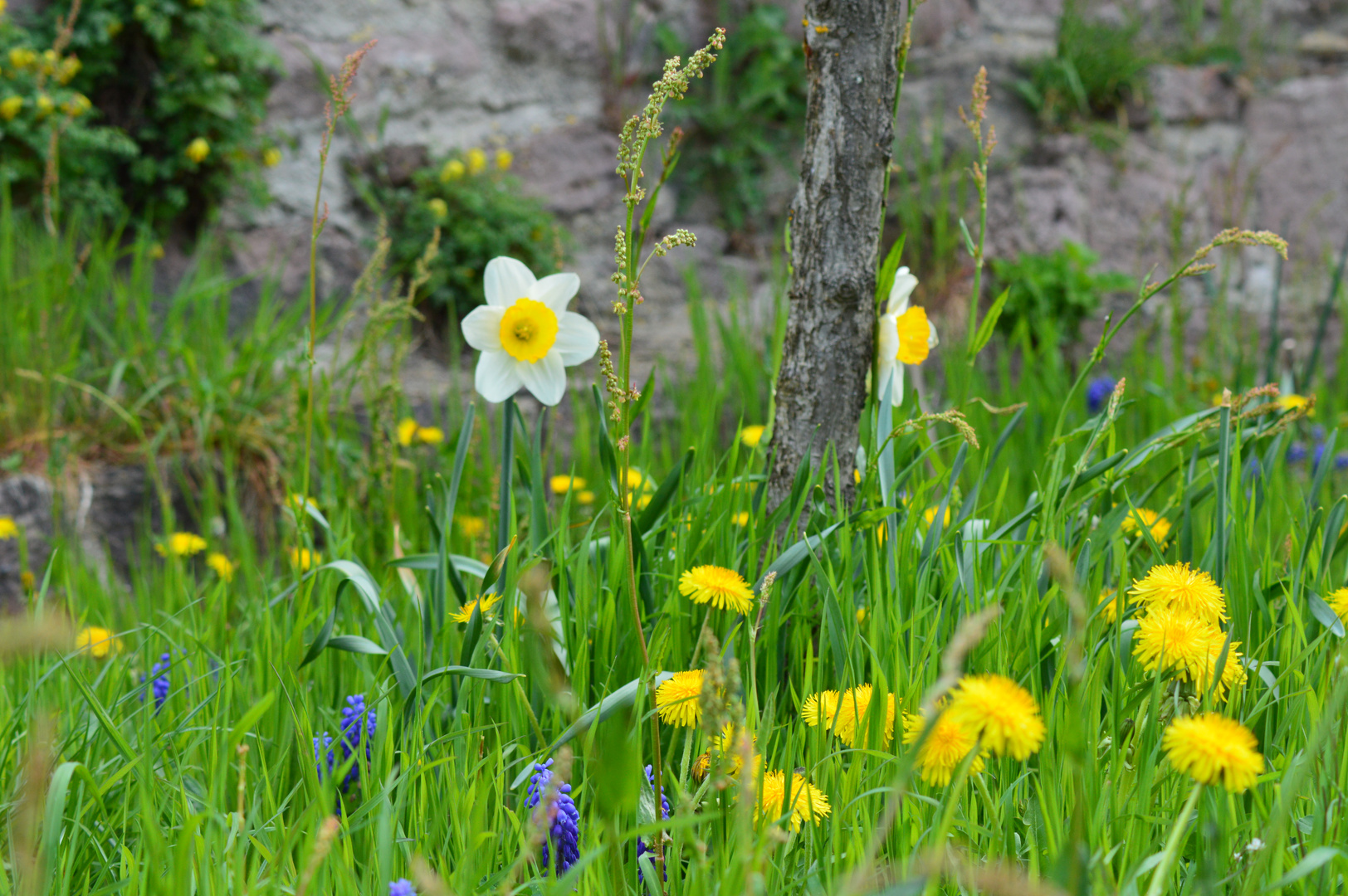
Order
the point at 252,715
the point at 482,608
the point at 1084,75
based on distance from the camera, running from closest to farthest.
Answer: the point at 252,715 < the point at 482,608 < the point at 1084,75

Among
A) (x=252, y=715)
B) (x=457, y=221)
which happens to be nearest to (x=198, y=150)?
(x=457, y=221)

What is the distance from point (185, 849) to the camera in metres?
0.74

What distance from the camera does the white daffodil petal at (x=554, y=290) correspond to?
1341 mm

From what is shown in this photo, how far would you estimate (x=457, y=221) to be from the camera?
3.26m

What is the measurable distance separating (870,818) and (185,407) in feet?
6.91

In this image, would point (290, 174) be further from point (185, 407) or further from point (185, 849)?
point (185, 849)

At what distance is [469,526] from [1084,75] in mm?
3207

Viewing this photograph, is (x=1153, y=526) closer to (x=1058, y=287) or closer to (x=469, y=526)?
(x=469, y=526)

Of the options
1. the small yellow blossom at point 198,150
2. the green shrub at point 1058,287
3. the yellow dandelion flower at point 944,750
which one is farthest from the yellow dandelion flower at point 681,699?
the small yellow blossom at point 198,150

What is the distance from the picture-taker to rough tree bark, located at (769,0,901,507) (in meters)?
1.34

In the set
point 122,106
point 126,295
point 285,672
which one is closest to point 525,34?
point 122,106

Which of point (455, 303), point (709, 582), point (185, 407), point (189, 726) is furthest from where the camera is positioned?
point (455, 303)

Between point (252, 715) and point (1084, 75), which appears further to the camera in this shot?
point (1084, 75)

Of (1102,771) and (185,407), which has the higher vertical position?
(185,407)
